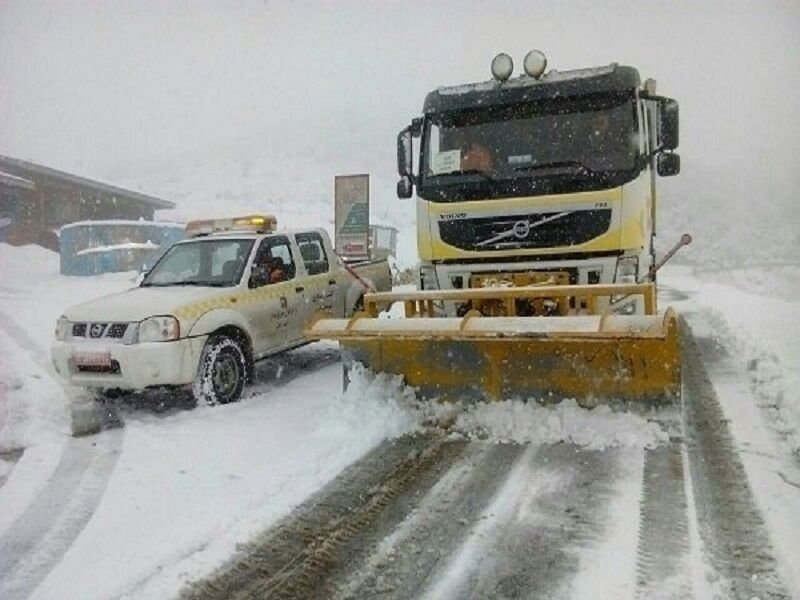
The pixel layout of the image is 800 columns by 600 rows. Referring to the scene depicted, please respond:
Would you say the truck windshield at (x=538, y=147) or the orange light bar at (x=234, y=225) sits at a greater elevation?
the truck windshield at (x=538, y=147)

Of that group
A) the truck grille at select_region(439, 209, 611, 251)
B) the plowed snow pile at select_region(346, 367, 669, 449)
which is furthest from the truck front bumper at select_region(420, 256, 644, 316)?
the plowed snow pile at select_region(346, 367, 669, 449)

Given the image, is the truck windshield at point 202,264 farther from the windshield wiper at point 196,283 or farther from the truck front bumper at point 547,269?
the truck front bumper at point 547,269

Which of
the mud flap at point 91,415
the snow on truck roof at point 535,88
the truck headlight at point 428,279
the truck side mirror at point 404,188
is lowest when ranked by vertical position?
the mud flap at point 91,415

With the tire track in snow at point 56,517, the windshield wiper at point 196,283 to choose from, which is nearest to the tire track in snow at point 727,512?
the tire track in snow at point 56,517

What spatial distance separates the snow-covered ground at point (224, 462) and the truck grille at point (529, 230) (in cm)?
143

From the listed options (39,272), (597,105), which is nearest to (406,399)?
(597,105)

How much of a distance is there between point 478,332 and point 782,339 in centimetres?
534

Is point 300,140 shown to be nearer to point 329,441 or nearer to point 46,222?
point 46,222

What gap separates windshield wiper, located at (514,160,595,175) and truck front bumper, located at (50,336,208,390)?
3286mm

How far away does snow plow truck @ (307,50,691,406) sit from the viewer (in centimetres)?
444

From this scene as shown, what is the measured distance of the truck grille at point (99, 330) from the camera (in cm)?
545

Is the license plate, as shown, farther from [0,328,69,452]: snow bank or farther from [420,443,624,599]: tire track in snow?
[420,443,624,599]: tire track in snow

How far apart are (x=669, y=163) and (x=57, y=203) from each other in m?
26.1

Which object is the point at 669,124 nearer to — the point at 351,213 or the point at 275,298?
the point at 275,298
